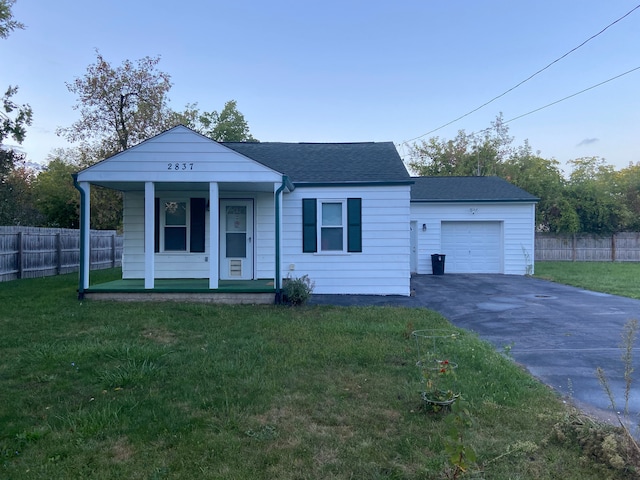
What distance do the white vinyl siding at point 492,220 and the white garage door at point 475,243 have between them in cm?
24

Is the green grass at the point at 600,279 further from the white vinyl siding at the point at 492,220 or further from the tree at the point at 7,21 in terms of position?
the tree at the point at 7,21

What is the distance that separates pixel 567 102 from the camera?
15586 millimetres

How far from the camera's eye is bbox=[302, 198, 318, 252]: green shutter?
10797mm

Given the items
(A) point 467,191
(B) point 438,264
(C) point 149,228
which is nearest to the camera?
(C) point 149,228

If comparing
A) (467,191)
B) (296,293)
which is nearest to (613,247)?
(467,191)

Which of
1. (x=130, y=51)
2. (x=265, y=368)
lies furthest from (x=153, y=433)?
(x=130, y=51)

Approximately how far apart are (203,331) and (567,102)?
15344mm

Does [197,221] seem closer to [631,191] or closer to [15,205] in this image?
[15,205]

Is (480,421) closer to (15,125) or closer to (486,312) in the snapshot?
(486,312)

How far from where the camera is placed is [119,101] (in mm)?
20406

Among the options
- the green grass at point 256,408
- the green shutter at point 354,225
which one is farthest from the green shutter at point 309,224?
the green grass at point 256,408

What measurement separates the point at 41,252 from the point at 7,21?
7000mm

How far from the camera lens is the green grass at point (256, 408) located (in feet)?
9.37

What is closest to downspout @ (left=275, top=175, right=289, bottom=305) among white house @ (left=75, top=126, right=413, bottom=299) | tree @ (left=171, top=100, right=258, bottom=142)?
white house @ (left=75, top=126, right=413, bottom=299)
